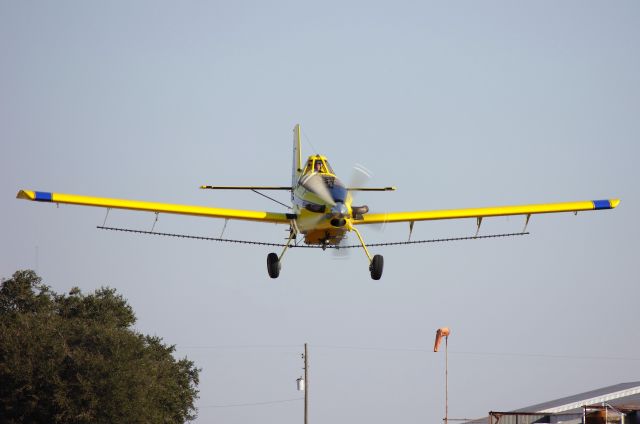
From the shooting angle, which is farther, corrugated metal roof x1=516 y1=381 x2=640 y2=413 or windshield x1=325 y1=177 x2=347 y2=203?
corrugated metal roof x1=516 y1=381 x2=640 y2=413

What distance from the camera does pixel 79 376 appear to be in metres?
78.4

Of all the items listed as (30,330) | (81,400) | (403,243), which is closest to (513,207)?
(403,243)

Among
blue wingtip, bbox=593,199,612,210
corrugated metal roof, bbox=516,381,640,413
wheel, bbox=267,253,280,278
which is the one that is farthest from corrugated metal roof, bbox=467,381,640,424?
wheel, bbox=267,253,280,278

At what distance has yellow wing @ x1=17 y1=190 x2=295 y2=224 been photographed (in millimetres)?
48344

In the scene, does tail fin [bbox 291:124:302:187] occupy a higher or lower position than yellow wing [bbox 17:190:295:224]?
higher

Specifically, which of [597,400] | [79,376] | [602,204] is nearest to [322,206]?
[602,204]

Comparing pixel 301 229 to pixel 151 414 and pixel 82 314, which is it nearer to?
pixel 151 414

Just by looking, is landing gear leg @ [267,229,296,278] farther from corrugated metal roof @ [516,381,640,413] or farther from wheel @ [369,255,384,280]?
corrugated metal roof @ [516,381,640,413]

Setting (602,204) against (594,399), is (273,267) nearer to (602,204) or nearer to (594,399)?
(602,204)

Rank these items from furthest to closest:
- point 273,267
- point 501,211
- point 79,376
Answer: point 79,376 → point 501,211 → point 273,267

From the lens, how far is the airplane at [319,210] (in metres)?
44.6

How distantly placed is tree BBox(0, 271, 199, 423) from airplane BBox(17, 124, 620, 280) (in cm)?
3023

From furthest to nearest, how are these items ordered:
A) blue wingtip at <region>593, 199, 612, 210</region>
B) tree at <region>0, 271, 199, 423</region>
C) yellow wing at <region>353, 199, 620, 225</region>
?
1. tree at <region>0, 271, 199, 423</region>
2. blue wingtip at <region>593, 199, 612, 210</region>
3. yellow wing at <region>353, 199, 620, 225</region>

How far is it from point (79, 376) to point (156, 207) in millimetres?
31647
